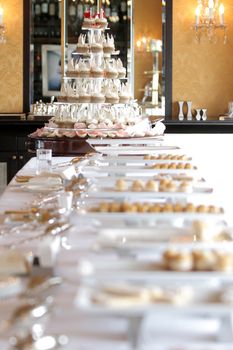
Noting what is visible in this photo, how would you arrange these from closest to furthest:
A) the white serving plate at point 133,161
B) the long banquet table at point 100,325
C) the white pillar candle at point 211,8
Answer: the long banquet table at point 100,325, the white serving plate at point 133,161, the white pillar candle at point 211,8

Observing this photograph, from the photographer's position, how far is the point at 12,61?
32.3 feet

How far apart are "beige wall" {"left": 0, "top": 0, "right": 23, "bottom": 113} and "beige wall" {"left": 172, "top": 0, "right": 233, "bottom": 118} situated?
1744 mm

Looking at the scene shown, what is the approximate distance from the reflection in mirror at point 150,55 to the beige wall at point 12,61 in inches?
52.5

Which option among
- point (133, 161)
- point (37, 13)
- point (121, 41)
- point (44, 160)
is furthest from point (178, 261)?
point (37, 13)

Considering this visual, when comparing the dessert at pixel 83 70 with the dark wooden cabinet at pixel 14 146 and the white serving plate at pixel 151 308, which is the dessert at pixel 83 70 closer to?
the dark wooden cabinet at pixel 14 146

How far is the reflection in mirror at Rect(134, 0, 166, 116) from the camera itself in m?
9.51

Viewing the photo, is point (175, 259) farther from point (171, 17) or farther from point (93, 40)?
point (171, 17)

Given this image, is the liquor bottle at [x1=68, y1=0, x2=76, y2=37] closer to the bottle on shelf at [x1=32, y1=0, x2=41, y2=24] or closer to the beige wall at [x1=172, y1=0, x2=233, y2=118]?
the bottle on shelf at [x1=32, y1=0, x2=41, y2=24]

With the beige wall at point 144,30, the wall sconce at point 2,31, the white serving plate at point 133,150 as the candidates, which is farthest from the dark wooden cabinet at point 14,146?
the white serving plate at point 133,150

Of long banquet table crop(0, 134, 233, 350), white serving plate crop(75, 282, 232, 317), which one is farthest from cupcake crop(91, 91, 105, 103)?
white serving plate crop(75, 282, 232, 317)

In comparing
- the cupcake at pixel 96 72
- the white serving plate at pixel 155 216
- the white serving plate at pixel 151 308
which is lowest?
the white serving plate at pixel 151 308

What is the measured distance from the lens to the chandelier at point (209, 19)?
9438mm

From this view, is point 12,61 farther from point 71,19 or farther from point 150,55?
point 150,55

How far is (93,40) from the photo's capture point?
7629mm
